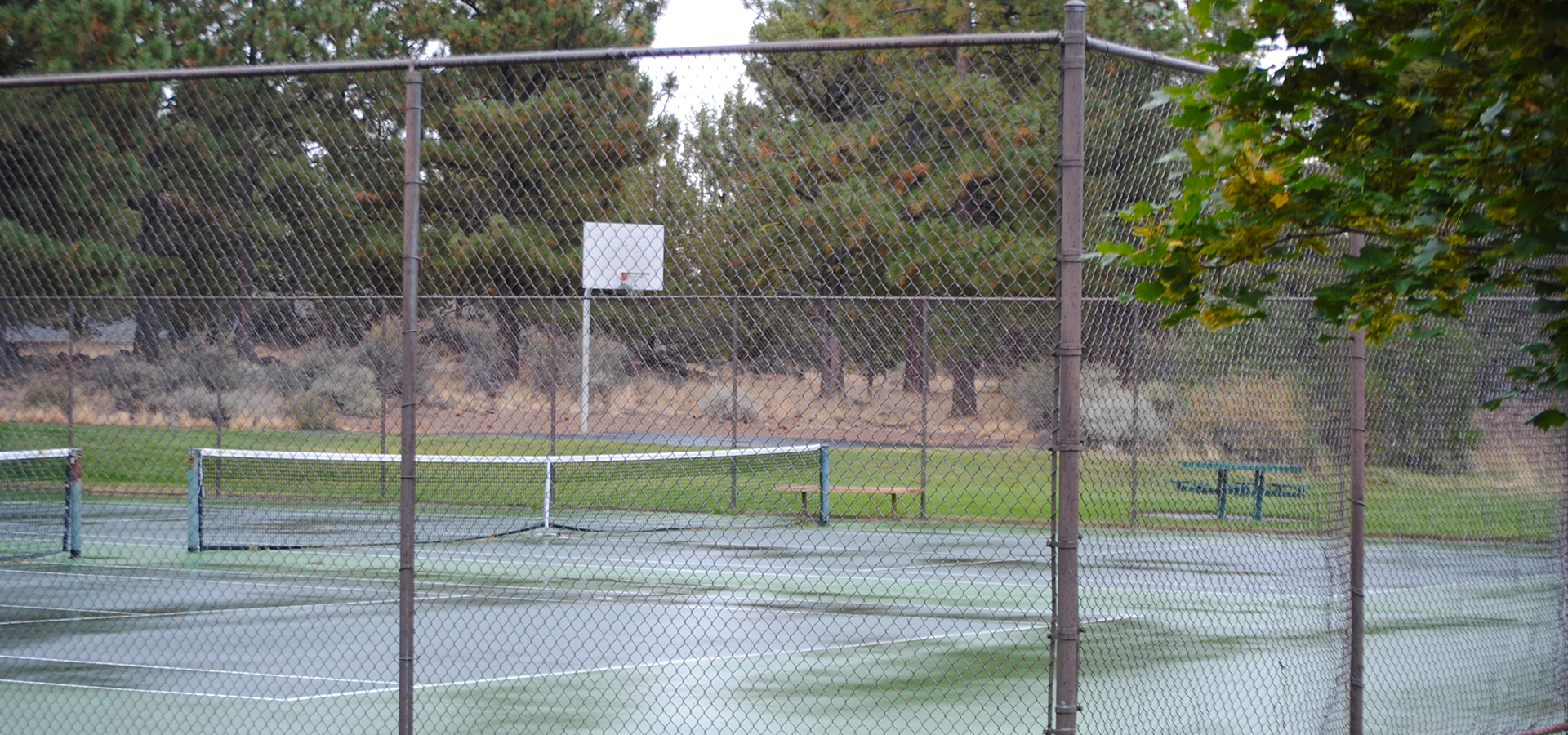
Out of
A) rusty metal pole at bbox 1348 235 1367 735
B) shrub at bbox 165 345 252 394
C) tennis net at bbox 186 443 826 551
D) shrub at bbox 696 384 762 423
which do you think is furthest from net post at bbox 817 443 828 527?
rusty metal pole at bbox 1348 235 1367 735

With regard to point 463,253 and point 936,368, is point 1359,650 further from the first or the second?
point 936,368

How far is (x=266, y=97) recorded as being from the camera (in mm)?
6418

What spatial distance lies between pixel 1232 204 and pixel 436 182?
4.63m

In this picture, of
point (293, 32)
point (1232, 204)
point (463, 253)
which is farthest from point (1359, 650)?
point (293, 32)

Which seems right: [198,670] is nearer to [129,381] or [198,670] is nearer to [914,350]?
[914,350]

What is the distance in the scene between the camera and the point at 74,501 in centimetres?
1232

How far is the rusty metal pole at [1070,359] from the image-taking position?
156 inches

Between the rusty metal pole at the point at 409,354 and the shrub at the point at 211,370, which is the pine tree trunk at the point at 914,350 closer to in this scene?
the shrub at the point at 211,370

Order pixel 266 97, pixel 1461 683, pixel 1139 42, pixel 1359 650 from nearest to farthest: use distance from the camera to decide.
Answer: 1. pixel 1359 650
2. pixel 266 97
3. pixel 1461 683
4. pixel 1139 42

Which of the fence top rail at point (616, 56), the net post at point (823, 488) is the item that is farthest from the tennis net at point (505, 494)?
the fence top rail at point (616, 56)

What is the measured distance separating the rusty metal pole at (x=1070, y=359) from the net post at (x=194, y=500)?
10.7 metres

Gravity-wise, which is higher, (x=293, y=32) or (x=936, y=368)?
(x=293, y=32)

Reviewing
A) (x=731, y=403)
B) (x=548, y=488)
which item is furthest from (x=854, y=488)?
(x=548, y=488)

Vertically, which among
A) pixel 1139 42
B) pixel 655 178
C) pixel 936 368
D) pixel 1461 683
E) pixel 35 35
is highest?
pixel 1139 42
